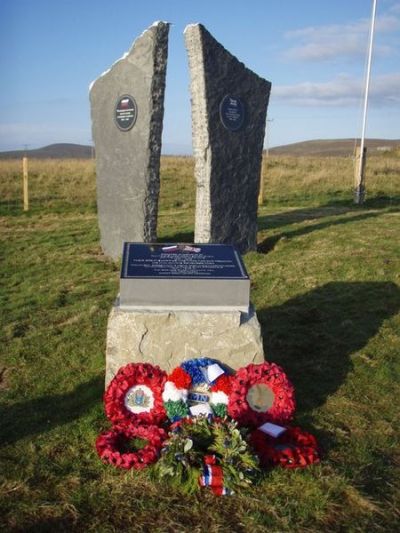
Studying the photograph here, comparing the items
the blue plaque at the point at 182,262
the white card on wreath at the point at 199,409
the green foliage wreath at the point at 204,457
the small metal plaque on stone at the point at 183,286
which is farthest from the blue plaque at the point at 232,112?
the green foliage wreath at the point at 204,457

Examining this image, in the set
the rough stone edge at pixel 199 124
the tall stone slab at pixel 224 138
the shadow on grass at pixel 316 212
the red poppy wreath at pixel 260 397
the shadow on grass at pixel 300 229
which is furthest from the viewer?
the shadow on grass at pixel 316 212

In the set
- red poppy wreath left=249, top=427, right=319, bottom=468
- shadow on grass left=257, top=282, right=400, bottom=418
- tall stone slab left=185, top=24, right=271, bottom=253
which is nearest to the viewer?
red poppy wreath left=249, top=427, right=319, bottom=468

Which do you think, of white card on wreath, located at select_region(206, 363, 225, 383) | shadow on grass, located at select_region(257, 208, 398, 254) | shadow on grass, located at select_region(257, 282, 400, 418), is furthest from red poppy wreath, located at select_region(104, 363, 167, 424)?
shadow on grass, located at select_region(257, 208, 398, 254)

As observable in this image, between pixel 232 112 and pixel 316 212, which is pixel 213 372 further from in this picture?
pixel 316 212

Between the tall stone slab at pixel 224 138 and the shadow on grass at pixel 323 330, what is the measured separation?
2.32 metres

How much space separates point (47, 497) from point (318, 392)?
7.74ft

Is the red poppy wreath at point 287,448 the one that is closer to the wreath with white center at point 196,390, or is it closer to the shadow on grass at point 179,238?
the wreath with white center at point 196,390

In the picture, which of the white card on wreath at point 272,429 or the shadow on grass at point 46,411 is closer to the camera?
the white card on wreath at point 272,429

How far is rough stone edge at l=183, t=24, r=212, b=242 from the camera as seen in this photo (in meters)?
7.90

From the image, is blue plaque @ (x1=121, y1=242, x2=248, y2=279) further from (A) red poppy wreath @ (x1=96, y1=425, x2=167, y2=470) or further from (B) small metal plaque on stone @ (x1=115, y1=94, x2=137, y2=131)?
(B) small metal plaque on stone @ (x1=115, y1=94, x2=137, y2=131)

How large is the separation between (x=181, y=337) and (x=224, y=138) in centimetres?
504

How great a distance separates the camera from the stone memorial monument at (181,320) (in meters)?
4.16

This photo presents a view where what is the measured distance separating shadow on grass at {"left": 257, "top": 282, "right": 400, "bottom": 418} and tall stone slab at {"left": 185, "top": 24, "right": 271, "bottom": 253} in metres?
2.32

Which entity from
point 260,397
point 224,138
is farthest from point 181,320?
point 224,138
